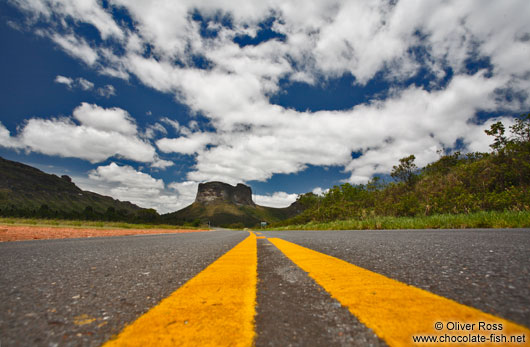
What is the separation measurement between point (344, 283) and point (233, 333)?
76 centimetres

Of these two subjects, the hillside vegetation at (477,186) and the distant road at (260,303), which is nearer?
the distant road at (260,303)

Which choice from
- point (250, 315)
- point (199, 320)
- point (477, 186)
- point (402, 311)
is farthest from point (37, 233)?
point (477, 186)

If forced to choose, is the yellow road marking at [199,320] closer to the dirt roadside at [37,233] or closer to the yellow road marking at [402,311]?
the yellow road marking at [402,311]

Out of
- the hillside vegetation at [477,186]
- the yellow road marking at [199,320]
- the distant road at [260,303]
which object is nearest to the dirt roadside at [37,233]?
the distant road at [260,303]

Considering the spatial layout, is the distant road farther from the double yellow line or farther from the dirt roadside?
the dirt roadside

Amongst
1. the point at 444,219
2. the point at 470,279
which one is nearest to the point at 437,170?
the point at 444,219

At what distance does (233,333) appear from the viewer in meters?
0.71

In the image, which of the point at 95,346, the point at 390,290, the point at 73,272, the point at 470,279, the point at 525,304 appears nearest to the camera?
the point at 95,346

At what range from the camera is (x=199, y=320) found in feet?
2.69

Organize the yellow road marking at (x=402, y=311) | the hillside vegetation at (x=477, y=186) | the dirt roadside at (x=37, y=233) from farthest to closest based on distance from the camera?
the hillside vegetation at (x=477, y=186)
the dirt roadside at (x=37, y=233)
the yellow road marking at (x=402, y=311)

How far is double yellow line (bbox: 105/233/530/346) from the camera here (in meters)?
0.67

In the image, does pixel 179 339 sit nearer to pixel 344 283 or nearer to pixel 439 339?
pixel 439 339

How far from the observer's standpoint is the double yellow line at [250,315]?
26.5 inches

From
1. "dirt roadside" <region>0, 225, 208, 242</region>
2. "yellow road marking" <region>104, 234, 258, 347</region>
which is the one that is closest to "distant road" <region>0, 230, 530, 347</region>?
"yellow road marking" <region>104, 234, 258, 347</region>
